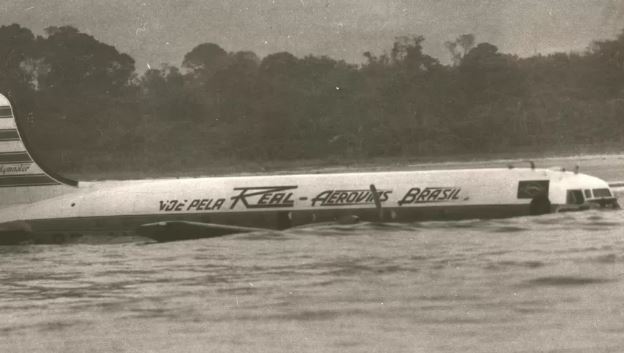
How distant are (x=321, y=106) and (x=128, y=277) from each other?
6485cm

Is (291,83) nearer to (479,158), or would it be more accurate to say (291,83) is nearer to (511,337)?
(479,158)

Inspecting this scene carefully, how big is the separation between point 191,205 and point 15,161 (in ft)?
23.4

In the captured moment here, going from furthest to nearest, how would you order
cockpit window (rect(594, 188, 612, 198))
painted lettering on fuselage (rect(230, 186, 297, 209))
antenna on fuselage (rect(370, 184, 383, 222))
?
1. painted lettering on fuselage (rect(230, 186, 297, 209))
2. cockpit window (rect(594, 188, 612, 198))
3. antenna on fuselage (rect(370, 184, 383, 222))

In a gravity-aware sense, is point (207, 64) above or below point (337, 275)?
above

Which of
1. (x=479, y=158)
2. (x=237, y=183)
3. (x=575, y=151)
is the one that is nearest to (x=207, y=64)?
(x=479, y=158)

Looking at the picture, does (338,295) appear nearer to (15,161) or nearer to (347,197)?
(347,197)

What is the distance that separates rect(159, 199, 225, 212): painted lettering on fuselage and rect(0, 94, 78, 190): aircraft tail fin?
4612 millimetres

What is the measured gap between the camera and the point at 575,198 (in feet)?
126

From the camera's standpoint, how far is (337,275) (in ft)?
81.0

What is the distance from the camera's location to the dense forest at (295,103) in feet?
282

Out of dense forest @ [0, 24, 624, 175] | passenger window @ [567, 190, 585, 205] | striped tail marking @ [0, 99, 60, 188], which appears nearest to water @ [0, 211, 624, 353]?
passenger window @ [567, 190, 585, 205]

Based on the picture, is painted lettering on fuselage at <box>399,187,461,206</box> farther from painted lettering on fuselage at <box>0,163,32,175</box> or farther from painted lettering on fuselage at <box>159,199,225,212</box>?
painted lettering on fuselage at <box>0,163,32,175</box>

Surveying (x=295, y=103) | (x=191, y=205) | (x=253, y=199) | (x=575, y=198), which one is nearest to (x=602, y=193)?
(x=575, y=198)

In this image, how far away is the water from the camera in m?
17.1
